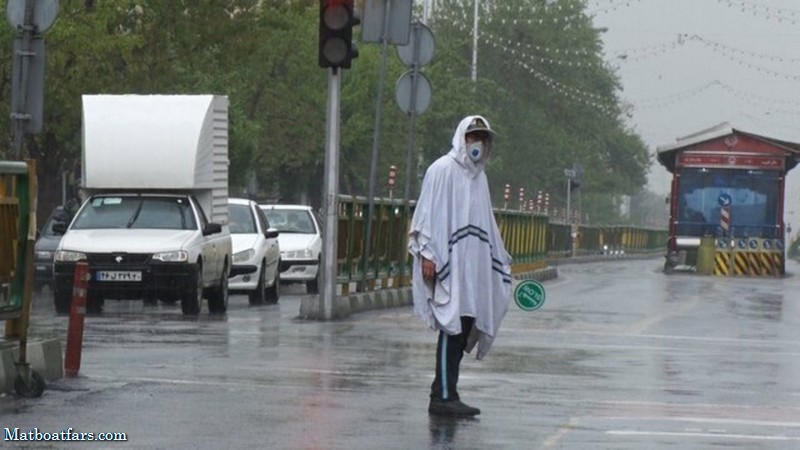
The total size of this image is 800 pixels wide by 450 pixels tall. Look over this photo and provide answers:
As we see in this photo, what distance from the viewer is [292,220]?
36.7 m

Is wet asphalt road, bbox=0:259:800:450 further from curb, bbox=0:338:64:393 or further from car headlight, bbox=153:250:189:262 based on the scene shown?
car headlight, bbox=153:250:189:262

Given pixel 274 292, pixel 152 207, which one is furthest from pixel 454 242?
pixel 274 292

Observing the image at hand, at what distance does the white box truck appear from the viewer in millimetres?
24672

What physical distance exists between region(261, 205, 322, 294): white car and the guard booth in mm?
21285

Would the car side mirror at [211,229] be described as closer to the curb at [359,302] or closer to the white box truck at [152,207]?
the white box truck at [152,207]

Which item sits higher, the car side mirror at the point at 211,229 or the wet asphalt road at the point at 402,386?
the car side mirror at the point at 211,229

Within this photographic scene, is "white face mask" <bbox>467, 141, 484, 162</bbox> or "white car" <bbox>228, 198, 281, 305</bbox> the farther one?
"white car" <bbox>228, 198, 281, 305</bbox>

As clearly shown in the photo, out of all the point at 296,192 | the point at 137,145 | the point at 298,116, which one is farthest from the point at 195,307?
the point at 296,192

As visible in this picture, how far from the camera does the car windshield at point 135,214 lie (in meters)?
25.6

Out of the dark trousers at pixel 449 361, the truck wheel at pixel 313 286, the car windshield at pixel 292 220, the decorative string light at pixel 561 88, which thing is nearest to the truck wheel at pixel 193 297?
the truck wheel at pixel 313 286

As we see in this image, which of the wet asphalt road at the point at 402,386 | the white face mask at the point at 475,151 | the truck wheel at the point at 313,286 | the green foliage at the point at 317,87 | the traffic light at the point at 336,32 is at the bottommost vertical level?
the truck wheel at the point at 313,286

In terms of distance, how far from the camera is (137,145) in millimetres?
26688

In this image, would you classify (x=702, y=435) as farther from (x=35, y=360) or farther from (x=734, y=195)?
(x=734, y=195)

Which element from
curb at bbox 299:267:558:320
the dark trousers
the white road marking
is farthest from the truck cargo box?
the white road marking
